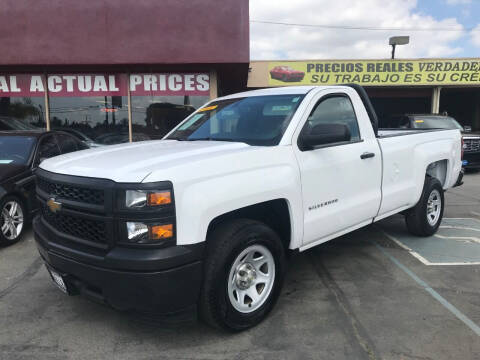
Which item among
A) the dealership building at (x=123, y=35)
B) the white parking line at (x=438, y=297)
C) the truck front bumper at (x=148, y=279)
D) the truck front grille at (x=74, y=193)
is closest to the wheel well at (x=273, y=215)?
the truck front bumper at (x=148, y=279)

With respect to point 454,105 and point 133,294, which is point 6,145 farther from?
point 454,105

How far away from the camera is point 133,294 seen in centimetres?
253

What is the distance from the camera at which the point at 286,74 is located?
1822cm

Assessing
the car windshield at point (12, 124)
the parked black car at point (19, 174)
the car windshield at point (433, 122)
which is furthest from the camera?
the car windshield at point (433, 122)

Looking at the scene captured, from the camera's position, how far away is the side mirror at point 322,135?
11.0 ft

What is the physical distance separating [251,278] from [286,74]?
53.4 ft

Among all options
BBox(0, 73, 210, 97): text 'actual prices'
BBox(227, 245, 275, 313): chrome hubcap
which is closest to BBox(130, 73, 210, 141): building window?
BBox(0, 73, 210, 97): text 'actual prices'

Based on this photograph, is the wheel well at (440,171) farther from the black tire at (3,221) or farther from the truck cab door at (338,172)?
the black tire at (3,221)

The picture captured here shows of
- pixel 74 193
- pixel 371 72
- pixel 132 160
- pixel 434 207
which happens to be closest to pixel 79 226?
pixel 74 193

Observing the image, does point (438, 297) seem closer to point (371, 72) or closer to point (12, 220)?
point (12, 220)

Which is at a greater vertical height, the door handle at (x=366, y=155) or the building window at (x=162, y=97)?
the building window at (x=162, y=97)

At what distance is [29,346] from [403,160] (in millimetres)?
4137

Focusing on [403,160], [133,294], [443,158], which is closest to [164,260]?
[133,294]

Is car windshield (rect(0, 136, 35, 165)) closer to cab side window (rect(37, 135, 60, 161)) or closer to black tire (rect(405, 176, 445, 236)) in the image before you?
cab side window (rect(37, 135, 60, 161))
